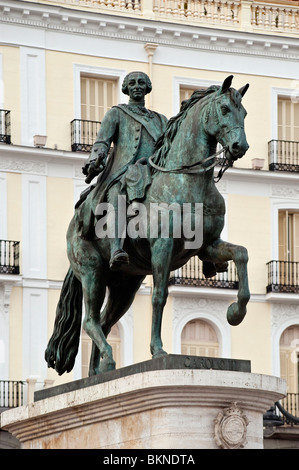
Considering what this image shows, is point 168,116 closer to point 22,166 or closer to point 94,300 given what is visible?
point 22,166

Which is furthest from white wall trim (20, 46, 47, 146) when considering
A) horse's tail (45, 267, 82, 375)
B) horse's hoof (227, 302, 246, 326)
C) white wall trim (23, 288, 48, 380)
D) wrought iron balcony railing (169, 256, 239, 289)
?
horse's hoof (227, 302, 246, 326)

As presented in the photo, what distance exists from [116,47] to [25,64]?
2.43 m

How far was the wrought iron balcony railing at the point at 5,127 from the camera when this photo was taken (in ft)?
112

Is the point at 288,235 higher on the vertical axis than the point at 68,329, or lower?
higher

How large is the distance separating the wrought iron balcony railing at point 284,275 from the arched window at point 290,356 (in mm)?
1066

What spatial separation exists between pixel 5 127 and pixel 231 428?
23089 millimetres

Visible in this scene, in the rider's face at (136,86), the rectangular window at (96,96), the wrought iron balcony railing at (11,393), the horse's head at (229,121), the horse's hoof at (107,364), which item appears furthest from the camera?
the rectangular window at (96,96)

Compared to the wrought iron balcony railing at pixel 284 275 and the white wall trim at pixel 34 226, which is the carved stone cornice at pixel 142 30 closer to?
the white wall trim at pixel 34 226

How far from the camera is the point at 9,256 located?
111ft

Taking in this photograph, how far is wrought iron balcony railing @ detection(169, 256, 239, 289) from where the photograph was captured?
35.0 metres

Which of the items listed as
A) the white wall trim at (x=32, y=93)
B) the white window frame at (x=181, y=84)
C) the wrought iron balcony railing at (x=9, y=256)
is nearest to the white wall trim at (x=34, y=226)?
the wrought iron balcony railing at (x=9, y=256)

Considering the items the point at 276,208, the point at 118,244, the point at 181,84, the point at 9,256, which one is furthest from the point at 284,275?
the point at 118,244

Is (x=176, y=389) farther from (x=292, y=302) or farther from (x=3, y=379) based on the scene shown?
(x=292, y=302)

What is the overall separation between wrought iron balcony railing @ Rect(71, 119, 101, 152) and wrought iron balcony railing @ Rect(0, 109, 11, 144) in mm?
1543
